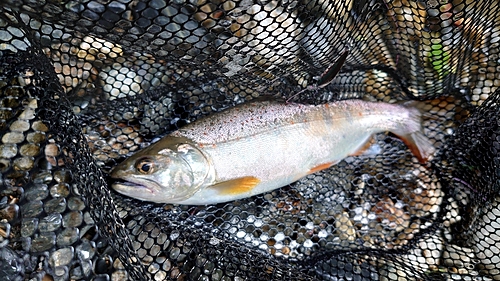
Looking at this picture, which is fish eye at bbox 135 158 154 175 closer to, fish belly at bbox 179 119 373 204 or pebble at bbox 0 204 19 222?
fish belly at bbox 179 119 373 204

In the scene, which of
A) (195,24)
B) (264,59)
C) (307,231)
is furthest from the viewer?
(307,231)

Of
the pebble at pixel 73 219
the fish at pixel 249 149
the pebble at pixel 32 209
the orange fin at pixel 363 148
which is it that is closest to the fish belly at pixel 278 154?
the fish at pixel 249 149

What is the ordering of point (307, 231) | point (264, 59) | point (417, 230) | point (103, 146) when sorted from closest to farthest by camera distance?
1. point (264, 59)
2. point (103, 146)
3. point (307, 231)
4. point (417, 230)

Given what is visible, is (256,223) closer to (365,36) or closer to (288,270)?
(288,270)

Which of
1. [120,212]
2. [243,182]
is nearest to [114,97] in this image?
[120,212]

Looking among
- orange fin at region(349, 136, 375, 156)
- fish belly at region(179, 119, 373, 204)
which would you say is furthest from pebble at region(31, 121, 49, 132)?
orange fin at region(349, 136, 375, 156)

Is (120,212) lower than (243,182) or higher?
lower
